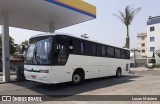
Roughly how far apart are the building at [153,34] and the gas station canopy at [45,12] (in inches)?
1681

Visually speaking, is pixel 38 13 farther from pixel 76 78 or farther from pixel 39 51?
pixel 76 78

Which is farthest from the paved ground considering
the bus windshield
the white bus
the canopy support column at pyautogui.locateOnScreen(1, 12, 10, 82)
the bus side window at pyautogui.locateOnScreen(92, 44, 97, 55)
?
the bus side window at pyautogui.locateOnScreen(92, 44, 97, 55)

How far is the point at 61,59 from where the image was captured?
11.7m

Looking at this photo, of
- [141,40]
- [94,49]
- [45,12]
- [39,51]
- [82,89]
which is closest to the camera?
[39,51]

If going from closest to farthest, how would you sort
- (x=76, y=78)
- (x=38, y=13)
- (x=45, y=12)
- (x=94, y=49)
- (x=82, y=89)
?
(x=82, y=89) → (x=76, y=78) → (x=94, y=49) → (x=45, y=12) → (x=38, y=13)

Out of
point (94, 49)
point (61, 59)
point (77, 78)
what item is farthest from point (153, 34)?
point (61, 59)

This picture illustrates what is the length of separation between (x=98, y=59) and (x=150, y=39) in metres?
48.8

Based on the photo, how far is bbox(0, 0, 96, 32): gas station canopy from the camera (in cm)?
1431

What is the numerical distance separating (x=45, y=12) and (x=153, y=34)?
48.8 m

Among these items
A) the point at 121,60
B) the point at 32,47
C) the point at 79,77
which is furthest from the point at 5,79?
the point at 121,60

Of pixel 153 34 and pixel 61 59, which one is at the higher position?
pixel 153 34

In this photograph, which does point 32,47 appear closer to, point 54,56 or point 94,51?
point 54,56

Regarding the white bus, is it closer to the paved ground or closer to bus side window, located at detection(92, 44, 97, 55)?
bus side window, located at detection(92, 44, 97, 55)

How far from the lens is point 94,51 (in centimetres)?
1516
